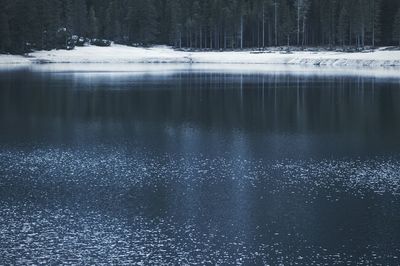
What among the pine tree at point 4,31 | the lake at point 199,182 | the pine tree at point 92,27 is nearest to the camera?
the lake at point 199,182

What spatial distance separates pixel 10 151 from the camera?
107 ft

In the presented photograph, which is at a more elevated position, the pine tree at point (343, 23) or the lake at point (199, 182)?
the pine tree at point (343, 23)

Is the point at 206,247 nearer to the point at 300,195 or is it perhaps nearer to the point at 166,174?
the point at 300,195

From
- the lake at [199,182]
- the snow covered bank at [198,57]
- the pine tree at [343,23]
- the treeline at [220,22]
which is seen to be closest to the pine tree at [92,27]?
the treeline at [220,22]

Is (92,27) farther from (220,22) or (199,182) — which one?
(199,182)

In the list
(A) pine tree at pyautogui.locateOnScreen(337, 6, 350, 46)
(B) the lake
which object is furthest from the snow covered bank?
(B) the lake

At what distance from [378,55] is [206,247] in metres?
97.7

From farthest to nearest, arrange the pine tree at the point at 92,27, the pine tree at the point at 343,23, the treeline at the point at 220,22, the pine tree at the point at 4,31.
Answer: the pine tree at the point at 92,27
the pine tree at the point at 343,23
the treeline at the point at 220,22
the pine tree at the point at 4,31

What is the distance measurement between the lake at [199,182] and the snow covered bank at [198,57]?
59.0 metres

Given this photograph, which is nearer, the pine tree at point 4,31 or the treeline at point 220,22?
the pine tree at point 4,31

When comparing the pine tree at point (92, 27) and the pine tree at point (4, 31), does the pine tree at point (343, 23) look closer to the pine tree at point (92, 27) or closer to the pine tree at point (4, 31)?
the pine tree at point (92, 27)

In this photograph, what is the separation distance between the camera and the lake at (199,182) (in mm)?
18141

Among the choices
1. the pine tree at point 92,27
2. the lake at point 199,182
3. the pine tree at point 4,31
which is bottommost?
the lake at point 199,182

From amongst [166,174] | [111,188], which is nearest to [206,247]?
[111,188]
